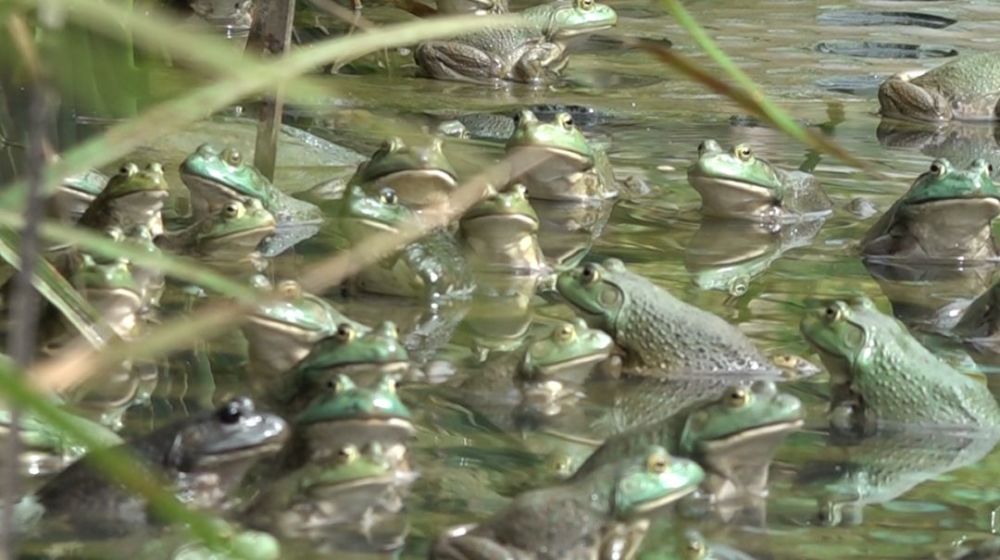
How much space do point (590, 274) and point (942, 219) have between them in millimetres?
1938

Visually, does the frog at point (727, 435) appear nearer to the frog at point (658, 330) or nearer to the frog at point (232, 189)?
the frog at point (658, 330)

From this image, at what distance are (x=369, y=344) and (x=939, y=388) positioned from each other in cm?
153

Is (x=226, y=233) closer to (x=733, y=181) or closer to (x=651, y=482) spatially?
(x=733, y=181)

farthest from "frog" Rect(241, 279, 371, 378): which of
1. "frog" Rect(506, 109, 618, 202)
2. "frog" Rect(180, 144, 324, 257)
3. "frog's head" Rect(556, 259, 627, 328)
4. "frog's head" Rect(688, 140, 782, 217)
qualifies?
"frog's head" Rect(688, 140, 782, 217)

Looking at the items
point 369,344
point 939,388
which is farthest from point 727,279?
point 369,344

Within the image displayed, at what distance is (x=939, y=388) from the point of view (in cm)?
450

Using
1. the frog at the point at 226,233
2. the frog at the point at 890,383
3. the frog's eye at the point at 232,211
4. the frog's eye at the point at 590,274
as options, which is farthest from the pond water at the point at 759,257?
the frog's eye at the point at 590,274

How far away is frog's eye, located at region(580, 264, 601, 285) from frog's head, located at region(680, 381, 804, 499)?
44.7 inches

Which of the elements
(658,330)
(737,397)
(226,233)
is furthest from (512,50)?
(737,397)

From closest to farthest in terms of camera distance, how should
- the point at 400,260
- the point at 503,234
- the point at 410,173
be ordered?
the point at 400,260 → the point at 503,234 → the point at 410,173

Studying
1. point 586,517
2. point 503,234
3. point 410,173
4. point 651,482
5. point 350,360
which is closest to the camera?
point 586,517

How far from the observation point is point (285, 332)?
466 cm

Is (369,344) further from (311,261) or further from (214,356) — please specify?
(311,261)

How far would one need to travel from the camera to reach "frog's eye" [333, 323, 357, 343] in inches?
166
